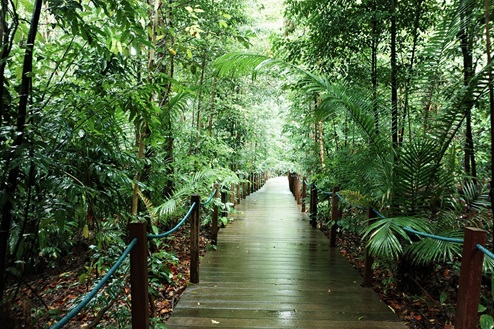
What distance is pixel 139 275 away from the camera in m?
2.02

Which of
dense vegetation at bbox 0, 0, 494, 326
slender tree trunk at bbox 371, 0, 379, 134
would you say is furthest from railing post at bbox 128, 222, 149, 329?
slender tree trunk at bbox 371, 0, 379, 134

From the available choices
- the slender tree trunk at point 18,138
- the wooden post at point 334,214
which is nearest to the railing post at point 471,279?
the slender tree trunk at point 18,138

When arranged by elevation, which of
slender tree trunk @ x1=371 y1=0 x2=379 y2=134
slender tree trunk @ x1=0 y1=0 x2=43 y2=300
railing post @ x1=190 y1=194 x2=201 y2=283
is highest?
slender tree trunk @ x1=371 y1=0 x2=379 y2=134

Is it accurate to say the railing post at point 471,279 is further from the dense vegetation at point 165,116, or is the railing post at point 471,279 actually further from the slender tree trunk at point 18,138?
the slender tree trunk at point 18,138

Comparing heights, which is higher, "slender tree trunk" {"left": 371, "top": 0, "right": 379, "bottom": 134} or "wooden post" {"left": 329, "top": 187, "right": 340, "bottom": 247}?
"slender tree trunk" {"left": 371, "top": 0, "right": 379, "bottom": 134}

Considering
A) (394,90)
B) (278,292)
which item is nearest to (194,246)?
(278,292)

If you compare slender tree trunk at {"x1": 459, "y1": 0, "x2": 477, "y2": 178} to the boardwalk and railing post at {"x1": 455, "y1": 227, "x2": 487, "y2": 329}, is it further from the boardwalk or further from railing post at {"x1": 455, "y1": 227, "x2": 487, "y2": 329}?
the boardwalk

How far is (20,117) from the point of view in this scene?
1.82 m

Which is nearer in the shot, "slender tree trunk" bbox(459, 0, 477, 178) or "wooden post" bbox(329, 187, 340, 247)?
"slender tree trunk" bbox(459, 0, 477, 178)

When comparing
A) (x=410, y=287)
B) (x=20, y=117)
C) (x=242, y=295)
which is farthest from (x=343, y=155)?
(x=20, y=117)

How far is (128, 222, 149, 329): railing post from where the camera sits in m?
2.01

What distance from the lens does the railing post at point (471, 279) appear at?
193 centimetres

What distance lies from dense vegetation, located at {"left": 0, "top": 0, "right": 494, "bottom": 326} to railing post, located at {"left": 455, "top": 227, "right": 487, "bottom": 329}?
27.3 inches

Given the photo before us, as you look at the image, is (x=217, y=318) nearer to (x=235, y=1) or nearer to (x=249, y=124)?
(x=235, y=1)
